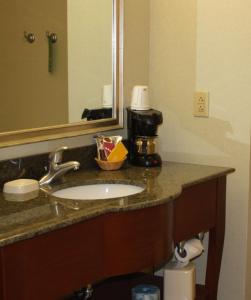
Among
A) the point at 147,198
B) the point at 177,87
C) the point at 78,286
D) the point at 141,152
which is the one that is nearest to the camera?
the point at 78,286

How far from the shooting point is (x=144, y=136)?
2.05 m

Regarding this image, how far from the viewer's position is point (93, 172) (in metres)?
1.94

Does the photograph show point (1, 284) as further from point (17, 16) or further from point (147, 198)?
point (17, 16)

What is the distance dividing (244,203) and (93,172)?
633 mm

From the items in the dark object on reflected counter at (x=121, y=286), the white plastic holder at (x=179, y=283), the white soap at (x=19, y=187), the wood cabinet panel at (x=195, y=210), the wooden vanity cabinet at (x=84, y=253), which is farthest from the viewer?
the dark object on reflected counter at (x=121, y=286)

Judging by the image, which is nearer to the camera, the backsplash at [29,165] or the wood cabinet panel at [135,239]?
the wood cabinet panel at [135,239]

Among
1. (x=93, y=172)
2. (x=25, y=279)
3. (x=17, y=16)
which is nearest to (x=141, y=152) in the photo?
(x=93, y=172)

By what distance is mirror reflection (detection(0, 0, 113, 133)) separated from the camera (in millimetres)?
1711

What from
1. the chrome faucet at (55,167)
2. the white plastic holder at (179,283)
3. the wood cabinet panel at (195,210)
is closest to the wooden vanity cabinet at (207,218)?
the wood cabinet panel at (195,210)

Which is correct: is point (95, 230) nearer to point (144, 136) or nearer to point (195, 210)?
point (195, 210)

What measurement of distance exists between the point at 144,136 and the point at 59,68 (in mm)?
414

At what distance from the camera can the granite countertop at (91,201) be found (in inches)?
48.8

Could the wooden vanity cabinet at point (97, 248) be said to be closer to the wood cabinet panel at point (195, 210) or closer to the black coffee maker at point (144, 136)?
the wood cabinet panel at point (195, 210)

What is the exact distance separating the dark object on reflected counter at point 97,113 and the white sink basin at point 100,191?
0.34 metres
